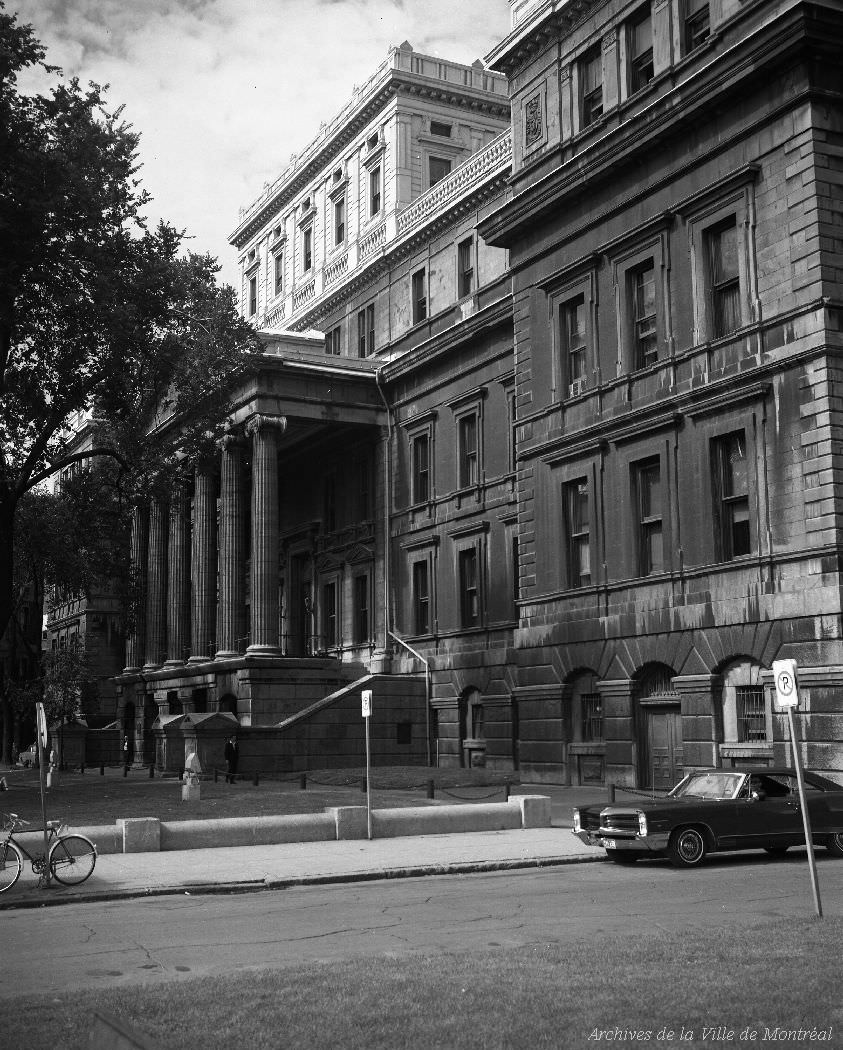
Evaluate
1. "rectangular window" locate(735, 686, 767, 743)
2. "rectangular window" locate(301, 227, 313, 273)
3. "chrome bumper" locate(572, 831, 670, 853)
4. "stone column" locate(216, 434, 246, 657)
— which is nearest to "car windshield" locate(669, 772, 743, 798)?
"chrome bumper" locate(572, 831, 670, 853)

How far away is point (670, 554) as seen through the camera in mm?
31609

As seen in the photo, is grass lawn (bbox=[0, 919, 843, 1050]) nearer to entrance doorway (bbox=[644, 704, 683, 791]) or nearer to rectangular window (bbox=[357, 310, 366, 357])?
entrance doorway (bbox=[644, 704, 683, 791])

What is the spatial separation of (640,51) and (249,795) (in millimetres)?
21712

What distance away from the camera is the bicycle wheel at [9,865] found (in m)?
17.4

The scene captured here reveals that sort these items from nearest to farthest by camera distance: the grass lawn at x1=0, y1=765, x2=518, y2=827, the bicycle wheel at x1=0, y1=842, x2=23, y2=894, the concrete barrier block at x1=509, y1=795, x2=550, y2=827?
the bicycle wheel at x1=0, y1=842, x2=23, y2=894 < the concrete barrier block at x1=509, y1=795, x2=550, y2=827 < the grass lawn at x1=0, y1=765, x2=518, y2=827

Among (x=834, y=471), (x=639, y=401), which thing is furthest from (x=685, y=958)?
(x=639, y=401)

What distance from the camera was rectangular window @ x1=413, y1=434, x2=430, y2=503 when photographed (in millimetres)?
49375

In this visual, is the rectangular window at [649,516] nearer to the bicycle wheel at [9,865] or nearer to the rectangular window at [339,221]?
the bicycle wheel at [9,865]

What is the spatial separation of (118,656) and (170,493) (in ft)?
140

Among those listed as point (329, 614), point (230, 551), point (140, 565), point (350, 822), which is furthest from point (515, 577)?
point (140, 565)

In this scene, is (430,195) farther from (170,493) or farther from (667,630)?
(667,630)

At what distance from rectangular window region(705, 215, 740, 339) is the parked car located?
43.9 feet

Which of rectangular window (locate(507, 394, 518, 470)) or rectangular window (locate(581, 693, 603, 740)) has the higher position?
rectangular window (locate(507, 394, 518, 470))

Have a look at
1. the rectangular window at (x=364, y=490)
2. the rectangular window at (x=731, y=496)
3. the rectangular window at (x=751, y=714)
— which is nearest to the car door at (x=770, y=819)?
the rectangular window at (x=751, y=714)
